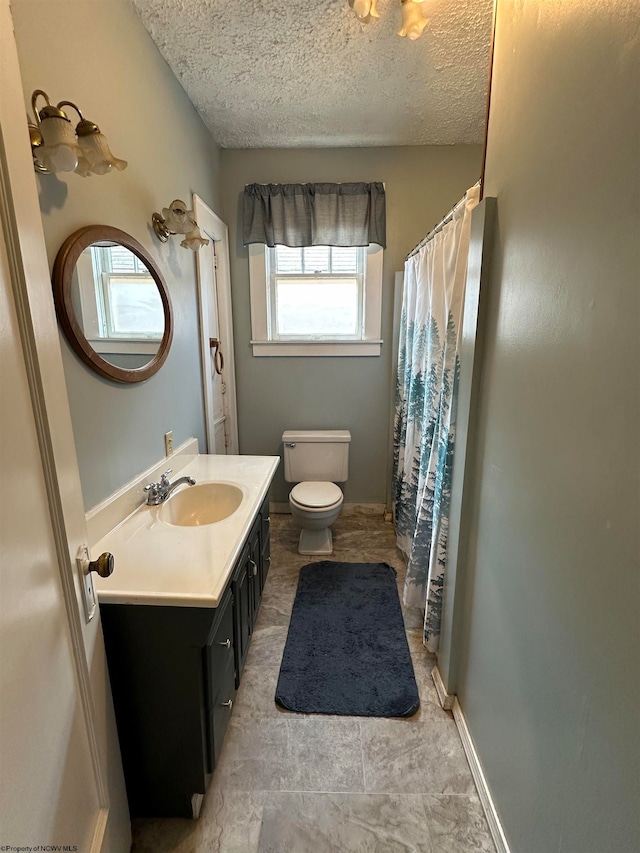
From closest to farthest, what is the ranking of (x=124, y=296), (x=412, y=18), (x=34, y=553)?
(x=34, y=553) → (x=412, y=18) → (x=124, y=296)

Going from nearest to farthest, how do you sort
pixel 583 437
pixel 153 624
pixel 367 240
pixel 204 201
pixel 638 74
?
1. pixel 638 74
2. pixel 583 437
3. pixel 153 624
4. pixel 204 201
5. pixel 367 240

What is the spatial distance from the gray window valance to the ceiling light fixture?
1271mm

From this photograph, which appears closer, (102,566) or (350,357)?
(102,566)

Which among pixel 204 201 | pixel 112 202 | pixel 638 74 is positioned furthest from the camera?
pixel 204 201

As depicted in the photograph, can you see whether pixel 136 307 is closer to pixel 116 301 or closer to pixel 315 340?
pixel 116 301

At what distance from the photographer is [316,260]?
296 cm

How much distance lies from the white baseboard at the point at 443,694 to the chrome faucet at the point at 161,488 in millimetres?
1400

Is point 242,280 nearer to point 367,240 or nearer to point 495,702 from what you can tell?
point 367,240

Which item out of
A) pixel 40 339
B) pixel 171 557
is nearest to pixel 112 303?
pixel 40 339

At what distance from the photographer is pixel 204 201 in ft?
7.89

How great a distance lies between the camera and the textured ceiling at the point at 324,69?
1620 mm

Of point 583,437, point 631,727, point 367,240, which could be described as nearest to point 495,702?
point 631,727

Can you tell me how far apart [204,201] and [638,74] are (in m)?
2.28

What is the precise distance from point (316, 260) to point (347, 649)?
8.34 ft
